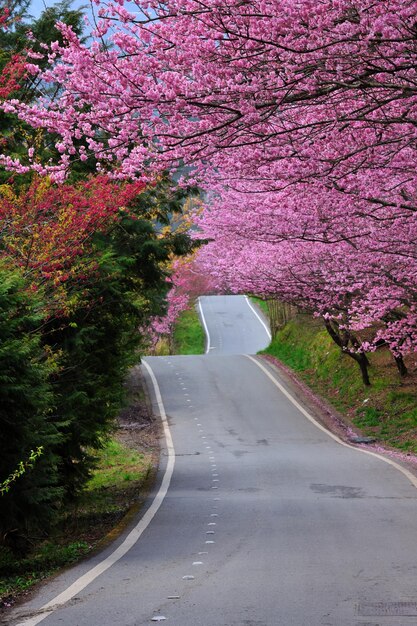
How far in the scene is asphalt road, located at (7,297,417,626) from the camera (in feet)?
22.4

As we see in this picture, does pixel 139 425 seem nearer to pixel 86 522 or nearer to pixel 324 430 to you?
pixel 324 430

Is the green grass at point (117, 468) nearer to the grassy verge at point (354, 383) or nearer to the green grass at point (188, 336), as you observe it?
the grassy verge at point (354, 383)

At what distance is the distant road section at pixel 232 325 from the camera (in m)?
58.8

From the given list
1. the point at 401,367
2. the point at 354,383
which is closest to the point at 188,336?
the point at 354,383

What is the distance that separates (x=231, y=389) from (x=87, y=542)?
21.8 metres

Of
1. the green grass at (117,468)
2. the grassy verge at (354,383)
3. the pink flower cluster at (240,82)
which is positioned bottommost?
the green grass at (117,468)

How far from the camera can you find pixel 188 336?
64500mm

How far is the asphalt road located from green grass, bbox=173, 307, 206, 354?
3511 centimetres

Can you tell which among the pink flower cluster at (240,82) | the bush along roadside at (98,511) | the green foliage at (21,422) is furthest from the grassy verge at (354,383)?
the green foliage at (21,422)

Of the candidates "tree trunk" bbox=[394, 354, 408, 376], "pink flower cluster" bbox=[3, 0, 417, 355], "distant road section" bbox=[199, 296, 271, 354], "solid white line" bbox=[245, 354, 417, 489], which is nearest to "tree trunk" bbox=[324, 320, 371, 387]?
"tree trunk" bbox=[394, 354, 408, 376]

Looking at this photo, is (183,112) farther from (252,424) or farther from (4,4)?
(252,424)

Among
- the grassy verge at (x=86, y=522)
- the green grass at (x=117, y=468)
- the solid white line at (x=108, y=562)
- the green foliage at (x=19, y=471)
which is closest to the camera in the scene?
the solid white line at (x=108, y=562)

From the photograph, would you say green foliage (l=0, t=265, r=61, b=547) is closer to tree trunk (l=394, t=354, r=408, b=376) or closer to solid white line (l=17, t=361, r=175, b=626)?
solid white line (l=17, t=361, r=175, b=626)

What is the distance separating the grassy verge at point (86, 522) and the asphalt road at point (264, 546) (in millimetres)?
464
